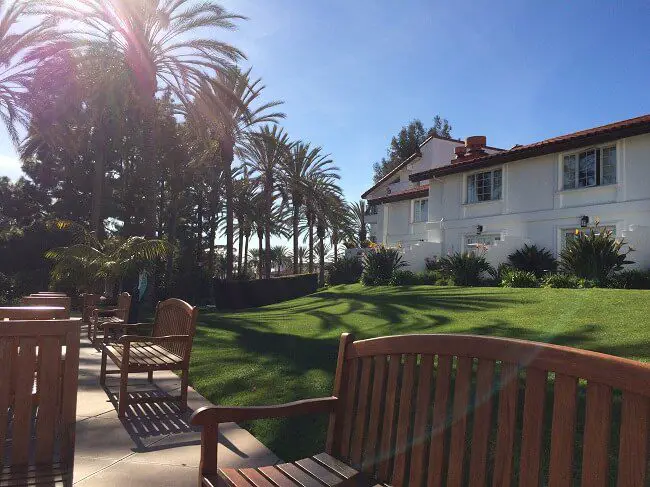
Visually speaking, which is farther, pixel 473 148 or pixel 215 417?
pixel 473 148

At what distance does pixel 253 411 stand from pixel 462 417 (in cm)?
103

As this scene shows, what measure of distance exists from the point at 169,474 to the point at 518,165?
2040cm

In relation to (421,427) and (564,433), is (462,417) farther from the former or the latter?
(564,433)

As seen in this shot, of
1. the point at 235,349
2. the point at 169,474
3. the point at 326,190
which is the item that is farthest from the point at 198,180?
the point at 169,474

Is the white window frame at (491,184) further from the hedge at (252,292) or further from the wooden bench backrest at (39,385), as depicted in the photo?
the wooden bench backrest at (39,385)

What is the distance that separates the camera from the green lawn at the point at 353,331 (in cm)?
551

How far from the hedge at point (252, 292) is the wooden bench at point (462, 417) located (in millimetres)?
21107

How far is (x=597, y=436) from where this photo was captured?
5.12 feet

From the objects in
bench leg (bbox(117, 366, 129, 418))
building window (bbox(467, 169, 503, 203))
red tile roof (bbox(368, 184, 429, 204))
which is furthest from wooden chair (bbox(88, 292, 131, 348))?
red tile roof (bbox(368, 184, 429, 204))

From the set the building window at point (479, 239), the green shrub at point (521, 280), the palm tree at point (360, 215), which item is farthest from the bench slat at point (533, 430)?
the palm tree at point (360, 215)

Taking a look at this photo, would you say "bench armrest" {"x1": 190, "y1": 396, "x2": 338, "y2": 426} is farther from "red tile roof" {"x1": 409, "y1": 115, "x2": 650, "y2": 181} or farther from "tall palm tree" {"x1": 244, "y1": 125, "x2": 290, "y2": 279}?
"tall palm tree" {"x1": 244, "y1": 125, "x2": 290, "y2": 279}

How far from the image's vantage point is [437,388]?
7.15ft

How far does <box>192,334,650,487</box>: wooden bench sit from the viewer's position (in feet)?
5.07

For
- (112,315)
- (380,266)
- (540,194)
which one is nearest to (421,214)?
(380,266)
